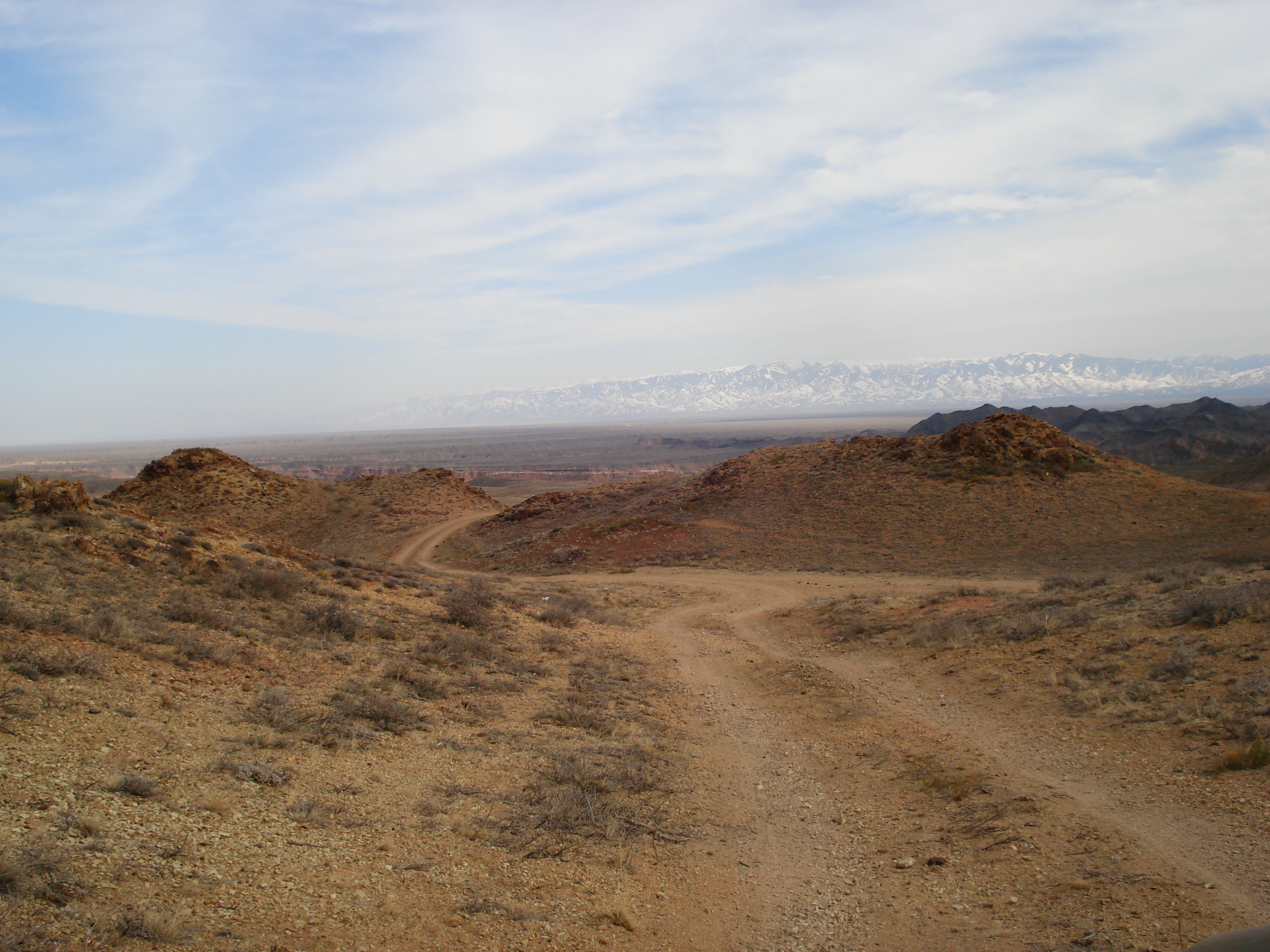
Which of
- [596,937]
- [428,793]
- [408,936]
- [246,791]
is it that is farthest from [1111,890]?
[246,791]

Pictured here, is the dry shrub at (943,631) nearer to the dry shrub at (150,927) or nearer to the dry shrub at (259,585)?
the dry shrub at (259,585)

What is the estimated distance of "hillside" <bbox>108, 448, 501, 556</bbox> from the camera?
45438mm

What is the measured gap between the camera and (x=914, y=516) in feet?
116

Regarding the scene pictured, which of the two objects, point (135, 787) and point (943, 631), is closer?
point (135, 787)

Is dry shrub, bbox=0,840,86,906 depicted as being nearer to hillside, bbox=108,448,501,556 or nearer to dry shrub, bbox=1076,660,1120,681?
dry shrub, bbox=1076,660,1120,681

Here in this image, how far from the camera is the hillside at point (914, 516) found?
101 ft

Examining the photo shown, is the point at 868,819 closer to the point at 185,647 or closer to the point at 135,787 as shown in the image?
→ the point at 135,787

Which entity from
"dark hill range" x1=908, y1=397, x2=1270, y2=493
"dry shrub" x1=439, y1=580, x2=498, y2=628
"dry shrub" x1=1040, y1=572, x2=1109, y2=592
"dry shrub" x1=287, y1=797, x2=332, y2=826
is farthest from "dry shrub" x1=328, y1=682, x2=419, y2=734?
"dark hill range" x1=908, y1=397, x2=1270, y2=493

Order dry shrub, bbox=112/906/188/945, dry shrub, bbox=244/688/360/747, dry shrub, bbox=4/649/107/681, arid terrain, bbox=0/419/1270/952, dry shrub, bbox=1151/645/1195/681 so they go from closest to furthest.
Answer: dry shrub, bbox=112/906/188/945
arid terrain, bbox=0/419/1270/952
dry shrub, bbox=4/649/107/681
dry shrub, bbox=244/688/360/747
dry shrub, bbox=1151/645/1195/681

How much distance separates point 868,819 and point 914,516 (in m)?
29.6

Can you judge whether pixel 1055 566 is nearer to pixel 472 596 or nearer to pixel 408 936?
pixel 472 596

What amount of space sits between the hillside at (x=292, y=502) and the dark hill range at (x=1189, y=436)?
47.6 m

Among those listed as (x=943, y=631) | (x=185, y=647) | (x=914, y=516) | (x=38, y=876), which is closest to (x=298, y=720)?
(x=185, y=647)

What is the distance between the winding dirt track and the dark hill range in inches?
1988
